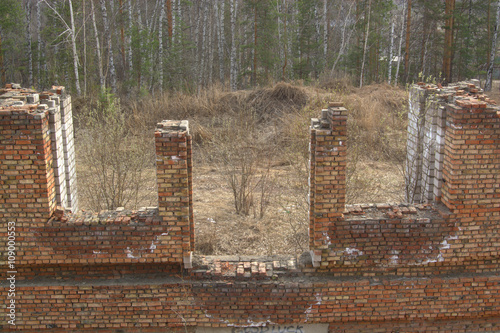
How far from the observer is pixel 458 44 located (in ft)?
84.5

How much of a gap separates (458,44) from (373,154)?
52.5 ft

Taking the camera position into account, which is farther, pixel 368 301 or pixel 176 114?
pixel 176 114

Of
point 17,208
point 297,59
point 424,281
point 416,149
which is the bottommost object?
point 424,281

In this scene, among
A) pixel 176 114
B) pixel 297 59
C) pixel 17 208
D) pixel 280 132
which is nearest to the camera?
pixel 17 208

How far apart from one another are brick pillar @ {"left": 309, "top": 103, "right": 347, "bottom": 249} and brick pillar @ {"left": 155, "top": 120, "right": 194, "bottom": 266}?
1.57 m

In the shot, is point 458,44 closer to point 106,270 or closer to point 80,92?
point 80,92

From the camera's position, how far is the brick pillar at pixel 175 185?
564cm

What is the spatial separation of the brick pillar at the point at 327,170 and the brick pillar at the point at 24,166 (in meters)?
3.26

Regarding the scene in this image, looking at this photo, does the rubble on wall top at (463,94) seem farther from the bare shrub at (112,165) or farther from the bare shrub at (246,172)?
the bare shrub at (112,165)

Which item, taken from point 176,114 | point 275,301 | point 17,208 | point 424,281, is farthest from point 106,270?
point 176,114

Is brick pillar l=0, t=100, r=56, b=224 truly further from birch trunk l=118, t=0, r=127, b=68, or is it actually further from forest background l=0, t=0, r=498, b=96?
birch trunk l=118, t=0, r=127, b=68

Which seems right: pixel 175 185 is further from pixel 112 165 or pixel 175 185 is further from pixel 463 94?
pixel 463 94

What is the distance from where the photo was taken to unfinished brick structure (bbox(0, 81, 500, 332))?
18.6 feet

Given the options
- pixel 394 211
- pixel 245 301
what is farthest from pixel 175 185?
pixel 394 211
